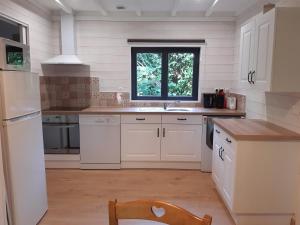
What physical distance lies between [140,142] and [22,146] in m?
1.92

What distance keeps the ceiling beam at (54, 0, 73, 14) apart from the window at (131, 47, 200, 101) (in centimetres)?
115

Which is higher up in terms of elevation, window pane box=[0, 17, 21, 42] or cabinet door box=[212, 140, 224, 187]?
window pane box=[0, 17, 21, 42]

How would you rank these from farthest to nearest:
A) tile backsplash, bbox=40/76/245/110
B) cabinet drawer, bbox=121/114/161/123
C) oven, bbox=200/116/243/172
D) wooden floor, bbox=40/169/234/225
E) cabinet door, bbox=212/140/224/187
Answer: tile backsplash, bbox=40/76/245/110 → cabinet drawer, bbox=121/114/161/123 → oven, bbox=200/116/243/172 → cabinet door, bbox=212/140/224/187 → wooden floor, bbox=40/169/234/225

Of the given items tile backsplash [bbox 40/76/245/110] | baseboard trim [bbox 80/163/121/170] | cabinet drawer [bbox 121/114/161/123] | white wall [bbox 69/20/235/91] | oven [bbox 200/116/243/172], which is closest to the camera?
oven [bbox 200/116/243/172]

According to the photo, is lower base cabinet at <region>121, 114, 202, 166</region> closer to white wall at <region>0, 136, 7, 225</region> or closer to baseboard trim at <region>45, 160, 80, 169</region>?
baseboard trim at <region>45, 160, 80, 169</region>

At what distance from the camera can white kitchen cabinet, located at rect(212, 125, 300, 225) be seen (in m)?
2.24

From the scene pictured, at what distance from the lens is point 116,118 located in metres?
3.64

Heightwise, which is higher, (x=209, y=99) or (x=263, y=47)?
(x=263, y=47)

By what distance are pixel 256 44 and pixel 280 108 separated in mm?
721

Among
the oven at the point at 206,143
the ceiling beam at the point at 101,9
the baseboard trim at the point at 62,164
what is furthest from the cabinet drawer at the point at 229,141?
the ceiling beam at the point at 101,9

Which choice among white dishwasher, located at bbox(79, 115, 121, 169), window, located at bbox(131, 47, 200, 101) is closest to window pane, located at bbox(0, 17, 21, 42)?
white dishwasher, located at bbox(79, 115, 121, 169)

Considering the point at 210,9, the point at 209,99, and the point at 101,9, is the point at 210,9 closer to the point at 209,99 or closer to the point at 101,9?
the point at 209,99

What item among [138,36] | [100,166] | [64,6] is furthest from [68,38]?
[100,166]

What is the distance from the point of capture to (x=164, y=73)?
4.27 m
